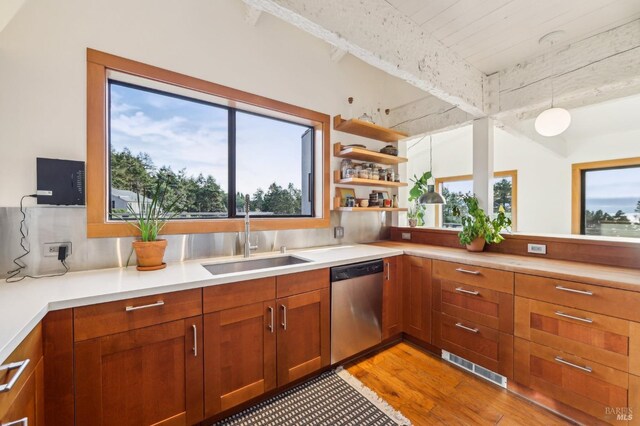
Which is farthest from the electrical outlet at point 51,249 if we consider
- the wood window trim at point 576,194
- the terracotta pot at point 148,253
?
the wood window trim at point 576,194

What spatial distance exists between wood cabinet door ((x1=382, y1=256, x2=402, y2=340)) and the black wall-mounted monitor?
2.24 m

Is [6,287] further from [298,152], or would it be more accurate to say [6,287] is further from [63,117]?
[298,152]

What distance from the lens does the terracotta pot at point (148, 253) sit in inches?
64.7

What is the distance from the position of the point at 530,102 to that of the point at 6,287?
372cm

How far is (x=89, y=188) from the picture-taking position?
1.64 m

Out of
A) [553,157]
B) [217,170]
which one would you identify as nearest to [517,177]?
[553,157]

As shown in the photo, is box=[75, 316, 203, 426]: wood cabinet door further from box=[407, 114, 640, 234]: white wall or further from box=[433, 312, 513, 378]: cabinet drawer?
box=[407, 114, 640, 234]: white wall

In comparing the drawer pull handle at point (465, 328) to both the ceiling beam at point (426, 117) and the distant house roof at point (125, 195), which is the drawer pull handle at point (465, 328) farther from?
the distant house roof at point (125, 195)

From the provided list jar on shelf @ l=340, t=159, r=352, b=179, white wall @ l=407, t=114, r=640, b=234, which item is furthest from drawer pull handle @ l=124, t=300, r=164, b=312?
white wall @ l=407, t=114, r=640, b=234

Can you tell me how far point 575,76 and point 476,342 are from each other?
216 centimetres

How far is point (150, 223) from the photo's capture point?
178 centimetres

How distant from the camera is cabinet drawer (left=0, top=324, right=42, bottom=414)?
0.78m

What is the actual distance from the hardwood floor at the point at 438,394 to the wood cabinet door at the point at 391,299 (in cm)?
23

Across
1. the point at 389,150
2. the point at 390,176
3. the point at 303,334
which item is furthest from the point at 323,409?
the point at 389,150
